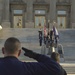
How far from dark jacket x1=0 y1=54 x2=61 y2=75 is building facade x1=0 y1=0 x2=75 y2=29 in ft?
159

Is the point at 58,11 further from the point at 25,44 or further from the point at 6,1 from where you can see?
the point at 25,44

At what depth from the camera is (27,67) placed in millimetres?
3697

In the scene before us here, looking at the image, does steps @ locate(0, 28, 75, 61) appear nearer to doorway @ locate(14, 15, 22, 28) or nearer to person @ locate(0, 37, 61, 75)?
doorway @ locate(14, 15, 22, 28)

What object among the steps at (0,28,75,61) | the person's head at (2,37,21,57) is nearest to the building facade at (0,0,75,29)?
the steps at (0,28,75,61)

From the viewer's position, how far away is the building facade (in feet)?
173

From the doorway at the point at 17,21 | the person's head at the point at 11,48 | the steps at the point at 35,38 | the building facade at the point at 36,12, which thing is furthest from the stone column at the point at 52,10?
the person's head at the point at 11,48

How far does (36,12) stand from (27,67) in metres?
50.9

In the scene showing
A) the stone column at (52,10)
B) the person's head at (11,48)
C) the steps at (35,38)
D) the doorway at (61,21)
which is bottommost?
the steps at (35,38)

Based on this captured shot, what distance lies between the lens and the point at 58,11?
5425cm

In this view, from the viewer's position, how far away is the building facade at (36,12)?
52.8m

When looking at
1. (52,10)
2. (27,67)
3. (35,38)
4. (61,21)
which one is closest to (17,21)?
(52,10)

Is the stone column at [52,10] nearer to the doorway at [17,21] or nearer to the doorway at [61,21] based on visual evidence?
the doorway at [61,21]

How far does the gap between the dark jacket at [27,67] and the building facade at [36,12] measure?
159ft

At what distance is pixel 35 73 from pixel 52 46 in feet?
75.1
